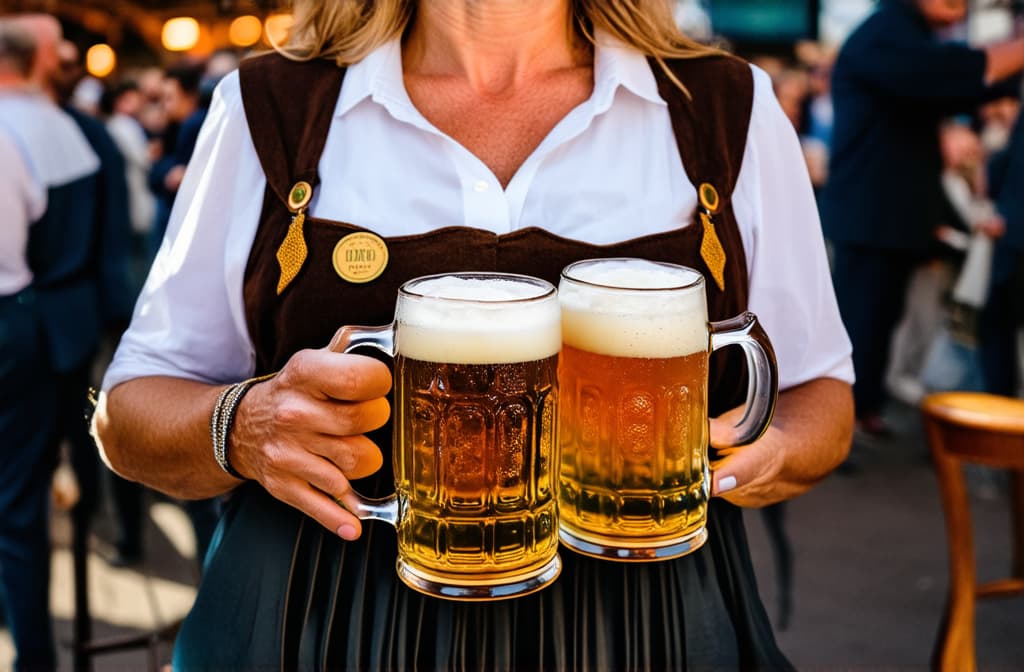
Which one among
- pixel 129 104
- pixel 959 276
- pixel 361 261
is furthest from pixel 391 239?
pixel 129 104

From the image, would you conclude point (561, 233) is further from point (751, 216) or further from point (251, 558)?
point (251, 558)

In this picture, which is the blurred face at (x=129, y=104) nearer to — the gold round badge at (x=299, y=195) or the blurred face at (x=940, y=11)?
the blurred face at (x=940, y=11)

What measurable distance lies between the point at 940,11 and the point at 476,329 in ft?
12.1

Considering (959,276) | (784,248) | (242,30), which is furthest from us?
(242,30)

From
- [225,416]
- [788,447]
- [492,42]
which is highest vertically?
[492,42]

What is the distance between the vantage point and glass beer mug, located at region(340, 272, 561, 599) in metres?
0.90

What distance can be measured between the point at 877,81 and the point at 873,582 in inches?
74.9

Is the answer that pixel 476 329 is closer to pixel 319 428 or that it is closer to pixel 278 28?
pixel 319 428

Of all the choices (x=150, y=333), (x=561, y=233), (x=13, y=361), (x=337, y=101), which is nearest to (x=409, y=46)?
(x=337, y=101)

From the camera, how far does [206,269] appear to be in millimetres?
1229

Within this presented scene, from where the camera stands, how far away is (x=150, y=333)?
4.14 feet

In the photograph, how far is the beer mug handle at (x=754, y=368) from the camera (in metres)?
1.00

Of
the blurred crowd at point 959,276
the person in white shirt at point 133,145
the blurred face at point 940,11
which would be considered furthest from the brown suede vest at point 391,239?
the person in white shirt at point 133,145

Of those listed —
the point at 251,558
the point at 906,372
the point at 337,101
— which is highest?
the point at 337,101
